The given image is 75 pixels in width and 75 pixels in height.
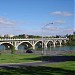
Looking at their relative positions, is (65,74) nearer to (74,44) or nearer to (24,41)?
(24,41)

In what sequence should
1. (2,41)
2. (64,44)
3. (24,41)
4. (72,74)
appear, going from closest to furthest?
(72,74) < (2,41) < (24,41) < (64,44)

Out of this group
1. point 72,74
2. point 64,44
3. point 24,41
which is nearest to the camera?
point 72,74

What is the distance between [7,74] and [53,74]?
189 inches

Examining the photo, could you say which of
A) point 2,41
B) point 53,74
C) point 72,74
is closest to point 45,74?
point 53,74

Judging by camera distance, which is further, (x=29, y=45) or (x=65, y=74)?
(x=29, y=45)

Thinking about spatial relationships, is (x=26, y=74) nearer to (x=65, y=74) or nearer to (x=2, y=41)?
(x=65, y=74)

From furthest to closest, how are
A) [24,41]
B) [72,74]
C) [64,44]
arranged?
[64,44]
[24,41]
[72,74]

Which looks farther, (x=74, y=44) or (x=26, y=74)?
(x=74, y=44)

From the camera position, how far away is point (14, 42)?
5443 inches

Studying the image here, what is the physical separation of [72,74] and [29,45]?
129m

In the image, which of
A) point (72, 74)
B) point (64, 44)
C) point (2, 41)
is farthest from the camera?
point (64, 44)

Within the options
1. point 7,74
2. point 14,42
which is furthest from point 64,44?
point 7,74

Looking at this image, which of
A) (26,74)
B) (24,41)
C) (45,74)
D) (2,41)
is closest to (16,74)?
(26,74)

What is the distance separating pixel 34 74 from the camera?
89.7 ft
